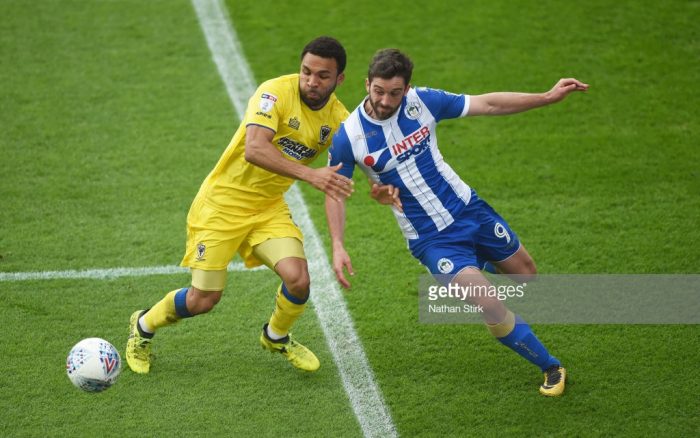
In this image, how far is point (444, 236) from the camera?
235 inches

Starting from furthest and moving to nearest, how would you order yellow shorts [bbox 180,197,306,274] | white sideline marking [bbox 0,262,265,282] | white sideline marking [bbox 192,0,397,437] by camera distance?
white sideline marking [bbox 0,262,265,282], yellow shorts [bbox 180,197,306,274], white sideline marking [bbox 192,0,397,437]

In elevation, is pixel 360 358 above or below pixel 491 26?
below

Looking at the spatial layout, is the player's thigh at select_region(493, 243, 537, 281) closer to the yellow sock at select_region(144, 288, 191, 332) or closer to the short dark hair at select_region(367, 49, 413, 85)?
the short dark hair at select_region(367, 49, 413, 85)

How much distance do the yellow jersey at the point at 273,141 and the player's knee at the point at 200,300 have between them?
547 mm

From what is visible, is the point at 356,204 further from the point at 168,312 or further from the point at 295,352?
the point at 168,312

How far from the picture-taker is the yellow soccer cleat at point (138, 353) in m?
6.36

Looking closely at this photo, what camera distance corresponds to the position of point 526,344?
5.96m

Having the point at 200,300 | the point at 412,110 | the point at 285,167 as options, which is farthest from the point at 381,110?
the point at 200,300

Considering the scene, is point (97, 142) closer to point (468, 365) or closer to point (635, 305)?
point (468, 365)

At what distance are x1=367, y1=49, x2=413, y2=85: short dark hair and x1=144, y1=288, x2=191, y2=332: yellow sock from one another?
1882 mm

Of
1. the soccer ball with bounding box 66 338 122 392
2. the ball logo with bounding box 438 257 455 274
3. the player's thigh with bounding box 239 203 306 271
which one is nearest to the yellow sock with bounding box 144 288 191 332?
the player's thigh with bounding box 239 203 306 271

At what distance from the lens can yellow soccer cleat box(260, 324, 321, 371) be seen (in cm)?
638

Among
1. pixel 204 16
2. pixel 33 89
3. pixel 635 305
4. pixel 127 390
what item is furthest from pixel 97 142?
pixel 635 305

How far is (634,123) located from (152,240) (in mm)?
4771
